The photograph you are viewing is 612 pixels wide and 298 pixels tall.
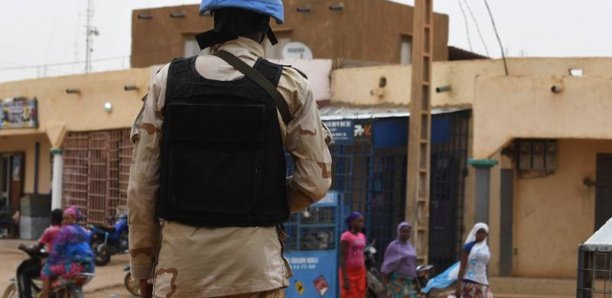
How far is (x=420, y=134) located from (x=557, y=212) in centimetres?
340

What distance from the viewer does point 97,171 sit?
75.5 ft

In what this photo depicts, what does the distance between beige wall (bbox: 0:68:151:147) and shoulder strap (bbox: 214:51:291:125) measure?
18.4m

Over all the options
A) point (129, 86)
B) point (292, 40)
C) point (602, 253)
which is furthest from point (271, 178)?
point (292, 40)

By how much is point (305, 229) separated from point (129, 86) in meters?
10.0

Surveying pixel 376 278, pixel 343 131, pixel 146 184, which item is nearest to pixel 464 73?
pixel 343 131

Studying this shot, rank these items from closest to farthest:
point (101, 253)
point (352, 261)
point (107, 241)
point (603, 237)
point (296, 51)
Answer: point (603, 237) → point (352, 261) → point (101, 253) → point (107, 241) → point (296, 51)

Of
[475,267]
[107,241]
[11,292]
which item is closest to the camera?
[475,267]

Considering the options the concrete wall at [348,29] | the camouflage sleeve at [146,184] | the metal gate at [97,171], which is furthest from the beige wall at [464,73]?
the camouflage sleeve at [146,184]

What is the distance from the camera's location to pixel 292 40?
77.5ft

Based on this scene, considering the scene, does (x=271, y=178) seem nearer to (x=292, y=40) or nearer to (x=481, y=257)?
(x=481, y=257)

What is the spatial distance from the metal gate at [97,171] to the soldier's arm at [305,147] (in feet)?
61.5

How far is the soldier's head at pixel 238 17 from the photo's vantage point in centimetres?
337

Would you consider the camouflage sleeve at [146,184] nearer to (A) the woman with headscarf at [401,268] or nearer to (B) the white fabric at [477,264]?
(B) the white fabric at [477,264]

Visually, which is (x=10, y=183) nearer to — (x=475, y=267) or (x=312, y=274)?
(x=312, y=274)
